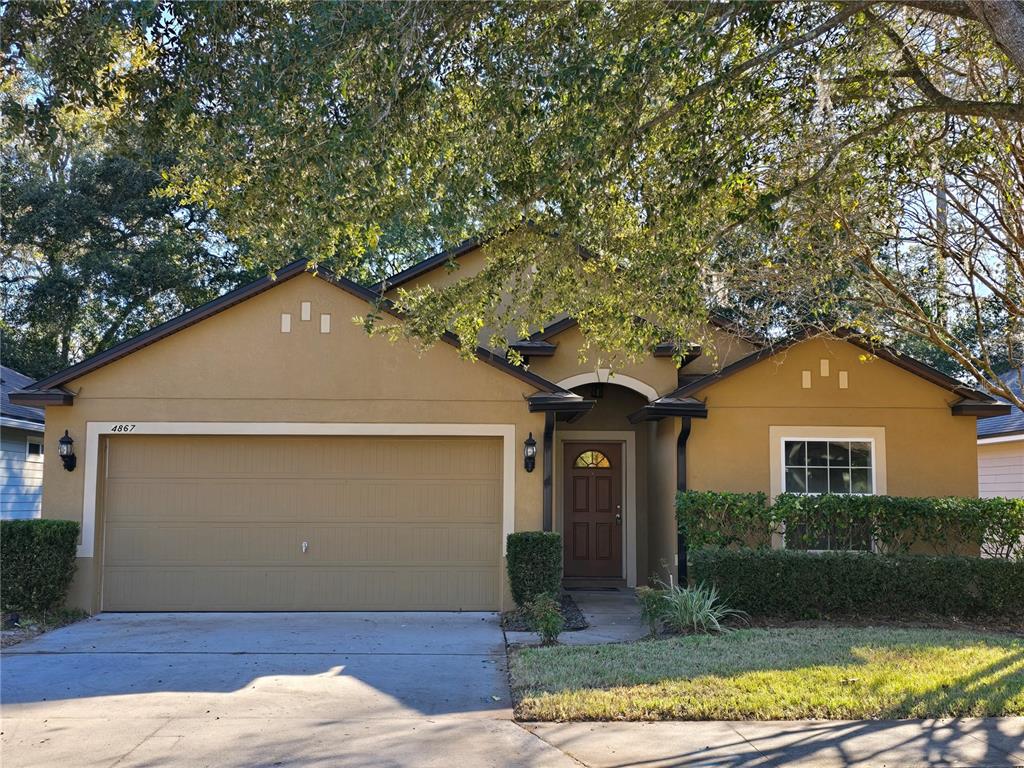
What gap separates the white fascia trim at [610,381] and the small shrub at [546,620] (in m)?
4.05

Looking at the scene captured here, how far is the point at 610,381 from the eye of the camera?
1327 cm

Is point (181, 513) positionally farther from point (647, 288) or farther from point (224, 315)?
point (647, 288)

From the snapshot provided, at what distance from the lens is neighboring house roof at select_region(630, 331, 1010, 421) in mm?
11992

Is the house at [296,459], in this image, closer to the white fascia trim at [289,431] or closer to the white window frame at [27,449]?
the white fascia trim at [289,431]

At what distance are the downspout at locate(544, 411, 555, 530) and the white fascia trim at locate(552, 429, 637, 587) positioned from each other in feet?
9.70

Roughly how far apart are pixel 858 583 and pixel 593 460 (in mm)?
4963

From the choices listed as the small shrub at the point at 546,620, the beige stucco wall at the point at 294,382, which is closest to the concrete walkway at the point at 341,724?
the small shrub at the point at 546,620

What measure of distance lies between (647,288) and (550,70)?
2220 millimetres

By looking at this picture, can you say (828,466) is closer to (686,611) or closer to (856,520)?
(856,520)

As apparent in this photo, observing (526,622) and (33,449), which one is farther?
(33,449)

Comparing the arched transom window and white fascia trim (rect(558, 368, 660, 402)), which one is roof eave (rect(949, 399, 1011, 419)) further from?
the arched transom window

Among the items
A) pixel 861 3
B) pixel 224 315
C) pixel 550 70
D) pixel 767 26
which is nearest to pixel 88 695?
pixel 224 315

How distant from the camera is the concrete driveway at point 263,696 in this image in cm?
607

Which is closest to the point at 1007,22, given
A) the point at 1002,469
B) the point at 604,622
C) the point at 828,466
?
the point at 828,466
